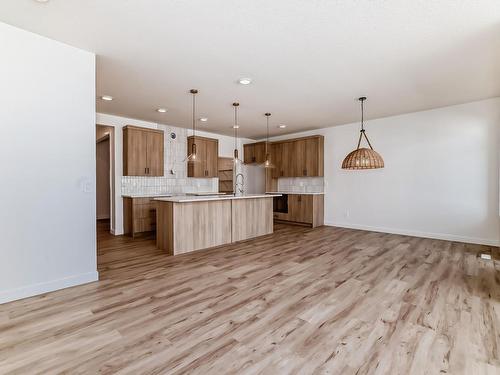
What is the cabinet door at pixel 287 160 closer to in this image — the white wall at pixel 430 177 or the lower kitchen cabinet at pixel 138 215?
the white wall at pixel 430 177

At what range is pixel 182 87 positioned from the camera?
154 inches

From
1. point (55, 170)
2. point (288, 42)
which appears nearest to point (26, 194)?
point (55, 170)

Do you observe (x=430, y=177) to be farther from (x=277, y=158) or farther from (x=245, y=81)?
(x=245, y=81)

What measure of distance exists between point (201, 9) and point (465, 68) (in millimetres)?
3386

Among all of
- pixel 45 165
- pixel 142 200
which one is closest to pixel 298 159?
pixel 142 200

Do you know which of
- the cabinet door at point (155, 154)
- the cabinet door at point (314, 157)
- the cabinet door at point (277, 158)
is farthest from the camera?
the cabinet door at point (277, 158)

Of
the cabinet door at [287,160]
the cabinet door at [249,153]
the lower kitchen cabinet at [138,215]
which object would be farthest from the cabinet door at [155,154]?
the cabinet door at [287,160]

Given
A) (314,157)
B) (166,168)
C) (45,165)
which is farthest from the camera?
(314,157)

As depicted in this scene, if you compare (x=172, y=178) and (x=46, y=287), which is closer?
(x=46, y=287)

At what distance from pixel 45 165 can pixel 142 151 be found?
319cm

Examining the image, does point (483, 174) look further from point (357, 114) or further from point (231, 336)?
point (231, 336)

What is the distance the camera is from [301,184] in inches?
293

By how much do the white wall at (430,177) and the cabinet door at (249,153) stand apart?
256 centimetres

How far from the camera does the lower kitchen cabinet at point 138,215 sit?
211 inches
